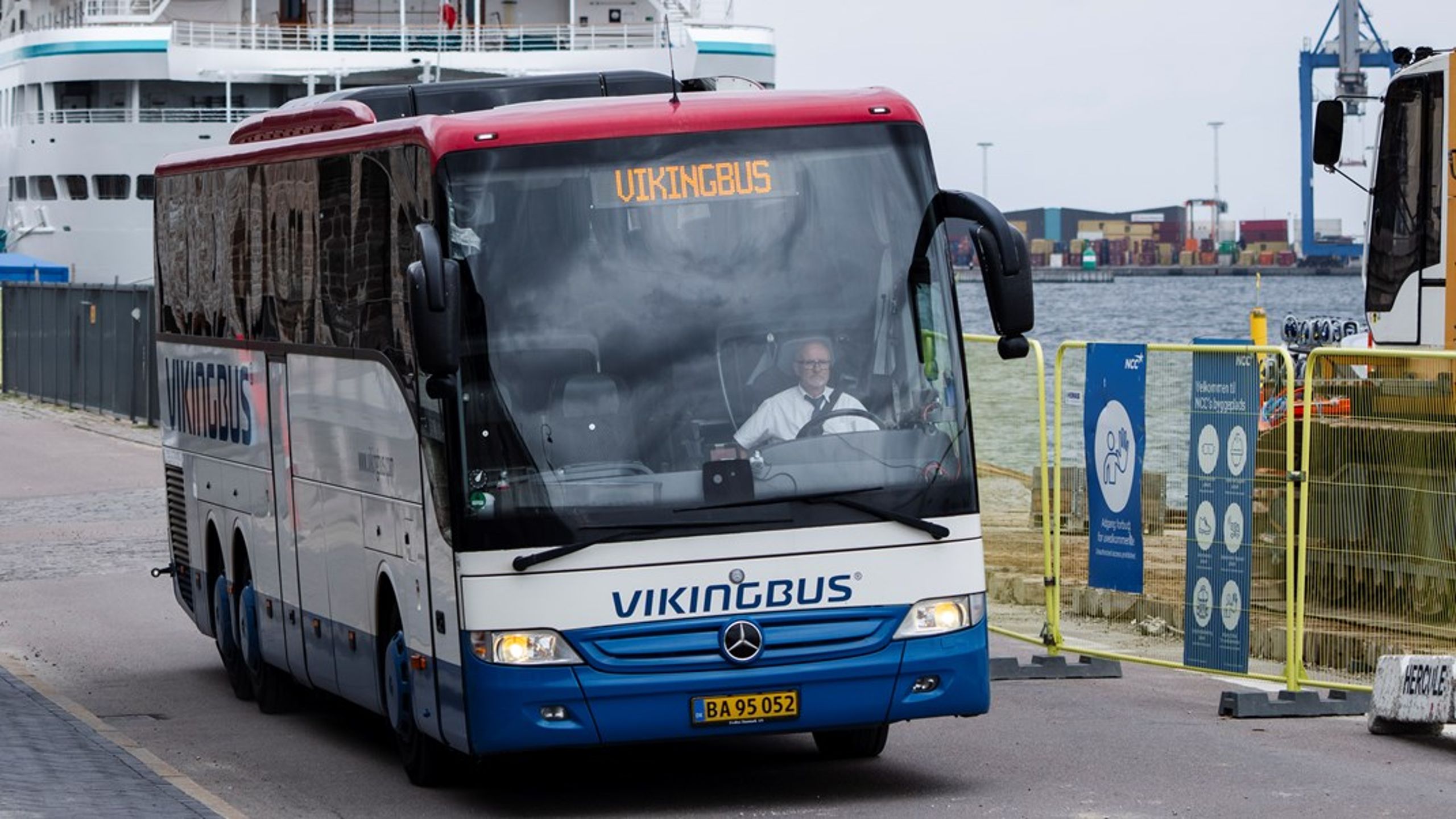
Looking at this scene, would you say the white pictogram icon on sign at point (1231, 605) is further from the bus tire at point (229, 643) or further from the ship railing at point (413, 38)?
the ship railing at point (413, 38)

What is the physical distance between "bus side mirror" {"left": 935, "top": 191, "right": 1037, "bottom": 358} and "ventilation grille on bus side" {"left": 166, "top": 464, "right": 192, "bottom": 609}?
21.1 ft

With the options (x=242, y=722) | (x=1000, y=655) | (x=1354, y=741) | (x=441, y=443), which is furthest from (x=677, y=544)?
(x=1000, y=655)

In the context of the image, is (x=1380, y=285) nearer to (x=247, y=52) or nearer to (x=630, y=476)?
(x=630, y=476)

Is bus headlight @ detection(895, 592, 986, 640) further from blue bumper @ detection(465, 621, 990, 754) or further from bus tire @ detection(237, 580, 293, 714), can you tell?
bus tire @ detection(237, 580, 293, 714)

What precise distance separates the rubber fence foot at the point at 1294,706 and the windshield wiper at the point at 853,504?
115 inches

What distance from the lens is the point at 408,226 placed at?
9844 mm

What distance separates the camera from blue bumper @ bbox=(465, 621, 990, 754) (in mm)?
9156

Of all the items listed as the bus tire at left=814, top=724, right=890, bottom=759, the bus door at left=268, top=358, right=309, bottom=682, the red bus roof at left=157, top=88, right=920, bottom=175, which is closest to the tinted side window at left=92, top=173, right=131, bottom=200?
the bus door at left=268, top=358, right=309, bottom=682

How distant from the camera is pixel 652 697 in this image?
361 inches

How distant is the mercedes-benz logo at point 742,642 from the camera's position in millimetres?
9266

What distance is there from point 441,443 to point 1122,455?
4818 millimetres

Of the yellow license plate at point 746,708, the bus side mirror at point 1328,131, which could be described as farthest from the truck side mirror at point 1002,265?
the bus side mirror at point 1328,131

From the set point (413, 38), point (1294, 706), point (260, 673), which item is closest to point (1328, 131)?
point (1294, 706)

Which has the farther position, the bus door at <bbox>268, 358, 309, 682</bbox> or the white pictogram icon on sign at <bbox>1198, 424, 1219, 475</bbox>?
the white pictogram icon on sign at <bbox>1198, 424, 1219, 475</bbox>
